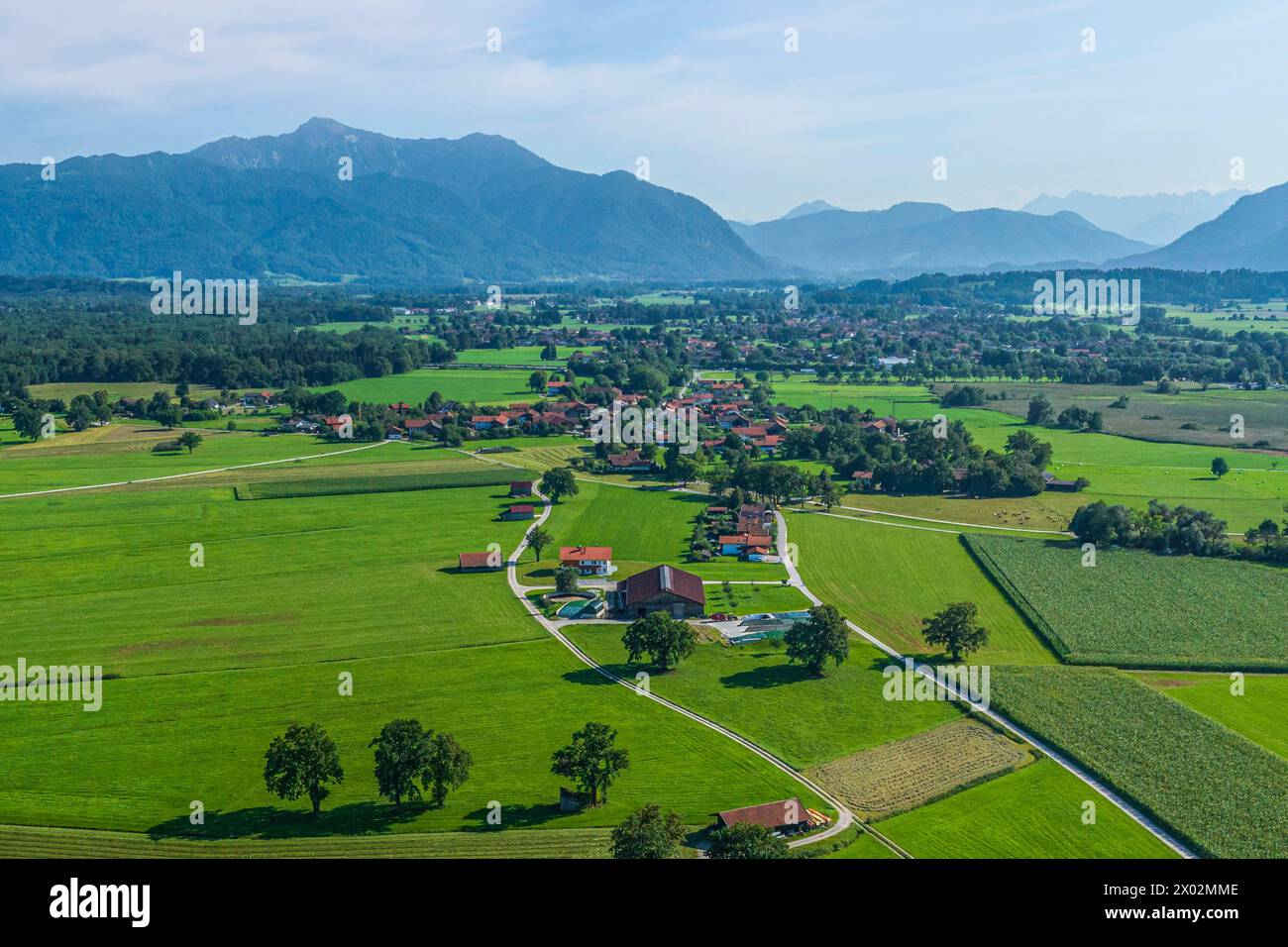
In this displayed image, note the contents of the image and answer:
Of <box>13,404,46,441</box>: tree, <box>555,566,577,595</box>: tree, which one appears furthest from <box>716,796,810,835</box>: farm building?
<box>13,404,46,441</box>: tree

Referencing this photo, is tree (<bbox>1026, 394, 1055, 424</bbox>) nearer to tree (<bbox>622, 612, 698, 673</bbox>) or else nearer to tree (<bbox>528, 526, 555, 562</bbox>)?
tree (<bbox>528, 526, 555, 562</bbox>)

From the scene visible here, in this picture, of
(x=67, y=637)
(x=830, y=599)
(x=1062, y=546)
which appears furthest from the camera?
(x=1062, y=546)

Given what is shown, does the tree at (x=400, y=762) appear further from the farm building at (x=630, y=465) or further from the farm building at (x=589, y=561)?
the farm building at (x=630, y=465)

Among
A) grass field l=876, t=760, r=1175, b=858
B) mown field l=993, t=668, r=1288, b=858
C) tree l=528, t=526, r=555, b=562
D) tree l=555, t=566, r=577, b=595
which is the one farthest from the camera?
tree l=528, t=526, r=555, b=562

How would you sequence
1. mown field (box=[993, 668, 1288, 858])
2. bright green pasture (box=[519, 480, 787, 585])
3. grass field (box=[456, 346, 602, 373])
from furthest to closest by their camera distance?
grass field (box=[456, 346, 602, 373]) → bright green pasture (box=[519, 480, 787, 585]) → mown field (box=[993, 668, 1288, 858])
